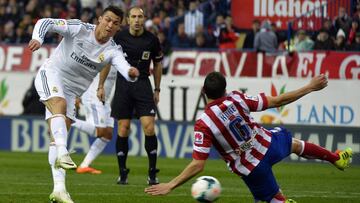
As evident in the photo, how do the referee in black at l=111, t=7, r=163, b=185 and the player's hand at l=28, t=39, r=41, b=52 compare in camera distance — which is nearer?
the player's hand at l=28, t=39, r=41, b=52

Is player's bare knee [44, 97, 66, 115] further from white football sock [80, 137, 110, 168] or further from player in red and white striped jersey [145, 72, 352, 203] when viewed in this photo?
white football sock [80, 137, 110, 168]

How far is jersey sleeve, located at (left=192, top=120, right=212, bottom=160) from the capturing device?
33.8ft

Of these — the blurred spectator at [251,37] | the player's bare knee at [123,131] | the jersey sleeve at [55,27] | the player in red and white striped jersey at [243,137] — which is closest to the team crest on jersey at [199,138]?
the player in red and white striped jersey at [243,137]

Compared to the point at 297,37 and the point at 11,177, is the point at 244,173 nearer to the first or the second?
the point at 11,177

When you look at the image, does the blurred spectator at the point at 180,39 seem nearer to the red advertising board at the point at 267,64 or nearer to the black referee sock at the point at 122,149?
the red advertising board at the point at 267,64

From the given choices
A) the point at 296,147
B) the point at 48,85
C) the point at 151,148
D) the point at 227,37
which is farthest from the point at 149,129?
the point at 227,37

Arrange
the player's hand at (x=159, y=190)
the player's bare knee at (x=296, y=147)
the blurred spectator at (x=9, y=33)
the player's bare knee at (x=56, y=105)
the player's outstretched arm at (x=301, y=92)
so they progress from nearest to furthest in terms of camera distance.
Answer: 1. the player's hand at (x=159, y=190)
2. the player's outstretched arm at (x=301, y=92)
3. the player's bare knee at (x=296, y=147)
4. the player's bare knee at (x=56, y=105)
5. the blurred spectator at (x=9, y=33)

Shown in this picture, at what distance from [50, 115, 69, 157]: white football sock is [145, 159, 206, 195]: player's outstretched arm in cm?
180

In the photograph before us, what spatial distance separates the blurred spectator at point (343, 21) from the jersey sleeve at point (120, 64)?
11.8 metres

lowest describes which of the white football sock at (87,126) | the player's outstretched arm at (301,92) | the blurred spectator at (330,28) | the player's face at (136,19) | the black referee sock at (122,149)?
the white football sock at (87,126)

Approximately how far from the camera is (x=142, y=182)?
1535 centimetres

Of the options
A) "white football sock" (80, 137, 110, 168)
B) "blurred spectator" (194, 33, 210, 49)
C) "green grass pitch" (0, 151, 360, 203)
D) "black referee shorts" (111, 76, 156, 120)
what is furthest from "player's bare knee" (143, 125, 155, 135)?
"blurred spectator" (194, 33, 210, 49)

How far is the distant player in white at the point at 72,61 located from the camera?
12047 mm

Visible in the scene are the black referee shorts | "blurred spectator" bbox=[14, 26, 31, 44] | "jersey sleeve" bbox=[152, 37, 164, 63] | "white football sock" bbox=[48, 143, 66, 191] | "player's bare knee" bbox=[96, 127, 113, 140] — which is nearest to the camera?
"white football sock" bbox=[48, 143, 66, 191]
